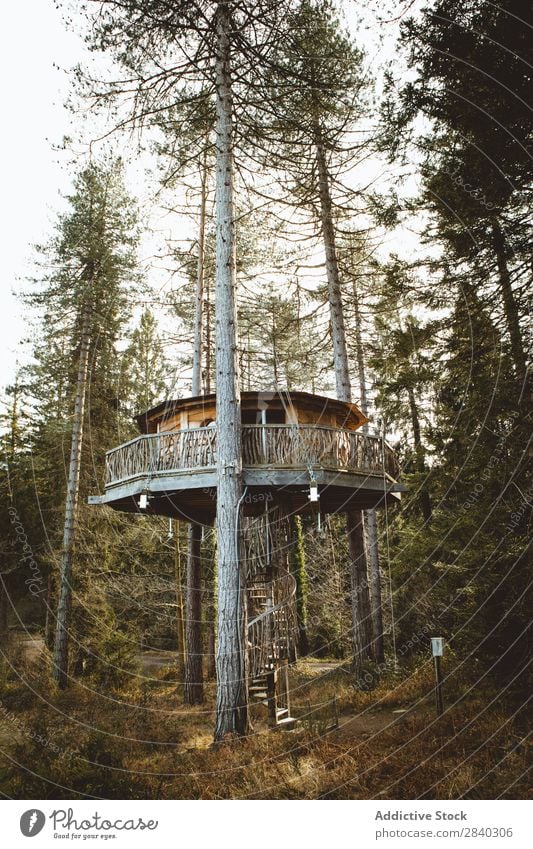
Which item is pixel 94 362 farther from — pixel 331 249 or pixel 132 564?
pixel 331 249

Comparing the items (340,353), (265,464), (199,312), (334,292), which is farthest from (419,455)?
(265,464)

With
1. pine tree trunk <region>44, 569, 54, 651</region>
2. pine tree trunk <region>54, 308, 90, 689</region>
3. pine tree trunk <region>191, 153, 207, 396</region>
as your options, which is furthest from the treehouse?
pine tree trunk <region>44, 569, 54, 651</region>

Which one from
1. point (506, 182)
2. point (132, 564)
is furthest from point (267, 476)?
point (132, 564)

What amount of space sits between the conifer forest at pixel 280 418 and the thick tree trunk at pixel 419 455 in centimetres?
12

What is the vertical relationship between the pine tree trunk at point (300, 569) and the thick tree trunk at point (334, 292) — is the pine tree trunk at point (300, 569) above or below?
below

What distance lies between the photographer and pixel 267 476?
970cm

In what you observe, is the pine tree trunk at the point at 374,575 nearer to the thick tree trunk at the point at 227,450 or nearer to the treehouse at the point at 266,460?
the treehouse at the point at 266,460

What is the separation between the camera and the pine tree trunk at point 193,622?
14891 millimetres

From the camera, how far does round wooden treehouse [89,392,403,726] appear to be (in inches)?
391

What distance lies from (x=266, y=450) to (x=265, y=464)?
0.31 m

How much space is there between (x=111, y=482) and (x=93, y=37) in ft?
28.6

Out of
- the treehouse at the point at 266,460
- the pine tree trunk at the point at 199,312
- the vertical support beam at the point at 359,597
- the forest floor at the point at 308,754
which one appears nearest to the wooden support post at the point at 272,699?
the forest floor at the point at 308,754

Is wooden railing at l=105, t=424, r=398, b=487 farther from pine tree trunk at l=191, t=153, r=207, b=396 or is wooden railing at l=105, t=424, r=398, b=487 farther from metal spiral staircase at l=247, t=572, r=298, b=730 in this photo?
pine tree trunk at l=191, t=153, r=207, b=396

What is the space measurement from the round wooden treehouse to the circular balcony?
0.8 inches
